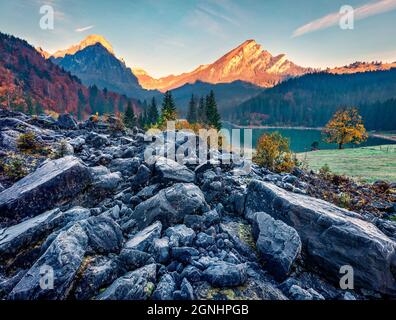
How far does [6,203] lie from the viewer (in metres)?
6.75

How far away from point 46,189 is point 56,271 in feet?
13.0

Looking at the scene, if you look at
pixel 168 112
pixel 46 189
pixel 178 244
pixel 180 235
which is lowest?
pixel 178 244

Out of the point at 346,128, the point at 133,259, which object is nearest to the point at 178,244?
the point at 133,259

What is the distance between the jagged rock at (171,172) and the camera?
28.2ft

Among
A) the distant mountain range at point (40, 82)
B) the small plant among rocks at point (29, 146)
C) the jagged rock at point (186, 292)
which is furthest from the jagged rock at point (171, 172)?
the distant mountain range at point (40, 82)

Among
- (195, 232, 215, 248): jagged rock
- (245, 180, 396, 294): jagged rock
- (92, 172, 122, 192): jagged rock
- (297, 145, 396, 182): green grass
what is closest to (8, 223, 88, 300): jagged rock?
(195, 232, 215, 248): jagged rock

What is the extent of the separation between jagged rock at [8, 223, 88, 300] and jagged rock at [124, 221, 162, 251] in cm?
111

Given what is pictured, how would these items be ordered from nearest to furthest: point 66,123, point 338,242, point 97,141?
point 338,242 → point 97,141 → point 66,123

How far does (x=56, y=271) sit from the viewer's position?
416 centimetres

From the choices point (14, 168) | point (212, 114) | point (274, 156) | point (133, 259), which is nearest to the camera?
point (133, 259)

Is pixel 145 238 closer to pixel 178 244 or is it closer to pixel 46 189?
pixel 178 244

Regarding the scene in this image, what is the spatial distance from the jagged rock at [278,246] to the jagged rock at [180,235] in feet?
6.12
